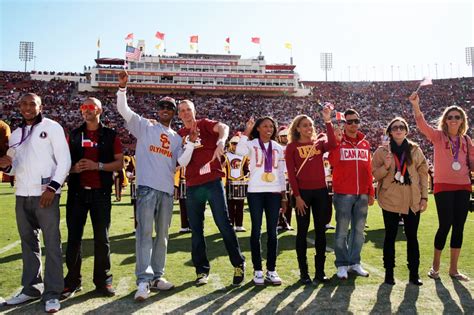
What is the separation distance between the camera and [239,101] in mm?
60906

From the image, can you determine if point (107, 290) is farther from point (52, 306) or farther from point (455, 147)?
point (455, 147)

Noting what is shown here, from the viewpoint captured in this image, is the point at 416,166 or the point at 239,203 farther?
the point at 239,203

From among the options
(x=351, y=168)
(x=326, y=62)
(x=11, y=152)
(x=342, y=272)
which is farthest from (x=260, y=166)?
(x=326, y=62)

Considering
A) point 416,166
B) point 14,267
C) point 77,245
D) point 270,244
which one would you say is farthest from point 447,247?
point 14,267

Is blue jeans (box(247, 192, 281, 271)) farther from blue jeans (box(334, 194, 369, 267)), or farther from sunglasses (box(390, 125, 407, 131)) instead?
sunglasses (box(390, 125, 407, 131))

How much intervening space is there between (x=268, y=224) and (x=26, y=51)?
3416 inches

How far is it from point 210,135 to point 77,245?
1916 millimetres

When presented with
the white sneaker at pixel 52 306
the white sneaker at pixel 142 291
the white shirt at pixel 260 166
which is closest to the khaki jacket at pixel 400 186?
the white shirt at pixel 260 166

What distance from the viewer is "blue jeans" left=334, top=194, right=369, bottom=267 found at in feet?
16.8

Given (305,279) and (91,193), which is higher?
(91,193)

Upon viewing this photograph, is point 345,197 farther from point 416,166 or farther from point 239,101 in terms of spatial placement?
point 239,101

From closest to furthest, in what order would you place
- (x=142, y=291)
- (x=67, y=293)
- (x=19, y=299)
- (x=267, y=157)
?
(x=19, y=299) < (x=142, y=291) < (x=67, y=293) < (x=267, y=157)

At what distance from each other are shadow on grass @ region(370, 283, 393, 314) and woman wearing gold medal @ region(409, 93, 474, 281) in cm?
80

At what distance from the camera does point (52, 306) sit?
386cm
